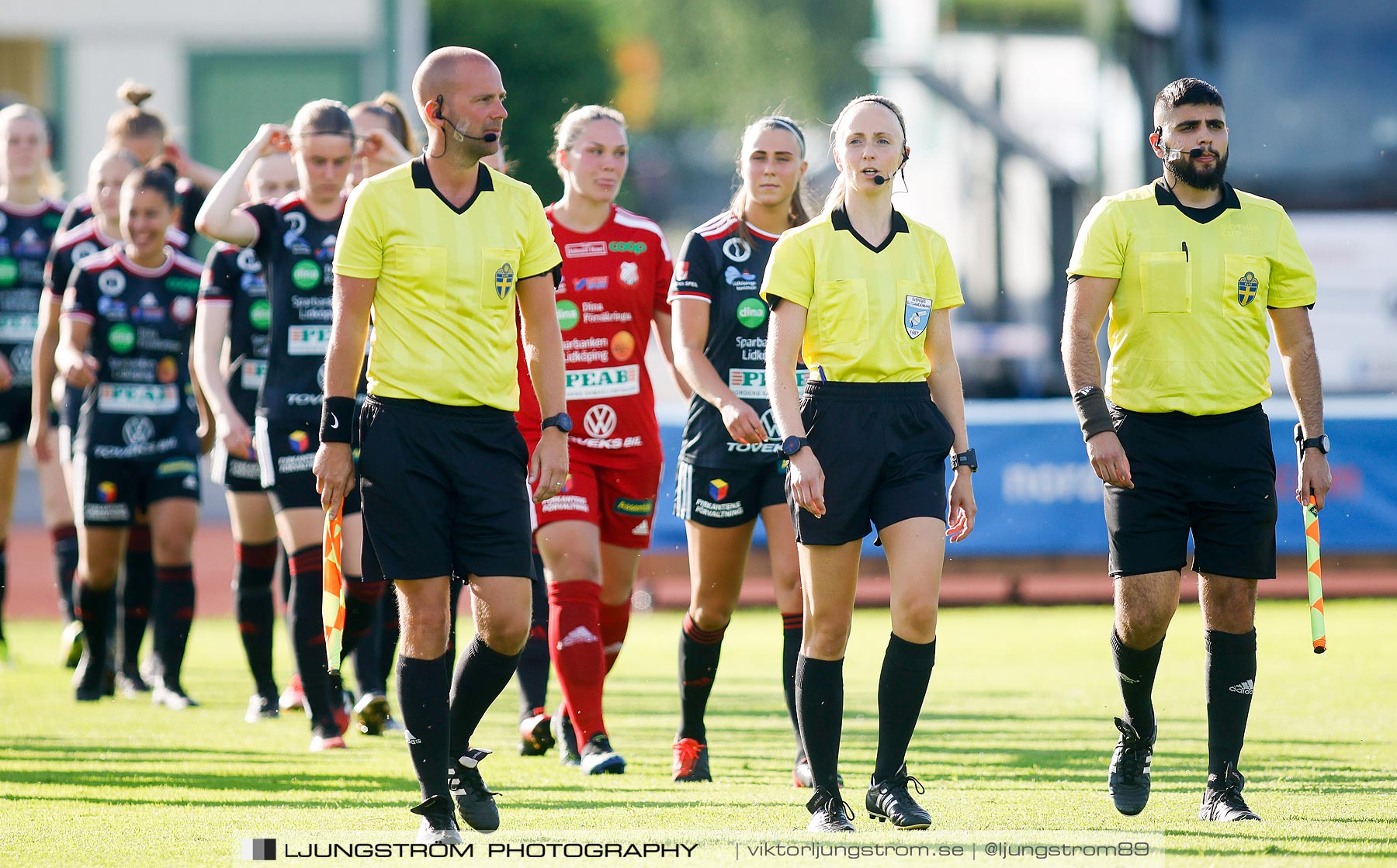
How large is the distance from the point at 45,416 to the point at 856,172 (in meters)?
5.53

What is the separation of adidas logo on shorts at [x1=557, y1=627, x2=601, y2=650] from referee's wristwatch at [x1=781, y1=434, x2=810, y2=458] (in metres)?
1.73

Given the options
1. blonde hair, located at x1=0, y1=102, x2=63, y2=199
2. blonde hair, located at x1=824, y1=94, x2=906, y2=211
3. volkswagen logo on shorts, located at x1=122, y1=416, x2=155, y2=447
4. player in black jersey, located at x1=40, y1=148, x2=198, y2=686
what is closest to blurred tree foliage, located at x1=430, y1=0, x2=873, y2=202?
blonde hair, located at x1=0, y1=102, x2=63, y2=199

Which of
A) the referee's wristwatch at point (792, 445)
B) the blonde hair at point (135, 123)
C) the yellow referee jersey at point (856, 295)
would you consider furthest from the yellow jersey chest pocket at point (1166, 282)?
the blonde hair at point (135, 123)

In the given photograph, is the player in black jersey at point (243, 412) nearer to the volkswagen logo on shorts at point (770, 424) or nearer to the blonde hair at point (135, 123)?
the blonde hair at point (135, 123)

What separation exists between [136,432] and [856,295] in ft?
15.7

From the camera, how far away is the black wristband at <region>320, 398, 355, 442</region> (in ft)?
18.2

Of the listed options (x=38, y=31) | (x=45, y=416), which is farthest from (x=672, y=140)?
(x=45, y=416)

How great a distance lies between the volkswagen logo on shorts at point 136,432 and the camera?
938cm

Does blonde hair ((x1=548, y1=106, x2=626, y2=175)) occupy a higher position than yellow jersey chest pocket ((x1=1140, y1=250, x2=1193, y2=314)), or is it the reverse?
blonde hair ((x1=548, y1=106, x2=626, y2=175))

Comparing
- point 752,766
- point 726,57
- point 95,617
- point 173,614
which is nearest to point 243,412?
point 173,614

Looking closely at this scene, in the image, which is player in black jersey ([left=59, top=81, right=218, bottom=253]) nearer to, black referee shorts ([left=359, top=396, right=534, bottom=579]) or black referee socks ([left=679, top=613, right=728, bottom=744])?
black referee socks ([left=679, top=613, right=728, bottom=744])

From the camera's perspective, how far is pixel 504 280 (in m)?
5.69

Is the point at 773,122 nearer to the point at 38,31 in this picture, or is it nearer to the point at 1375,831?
the point at 1375,831

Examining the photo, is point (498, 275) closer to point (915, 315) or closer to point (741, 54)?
point (915, 315)
